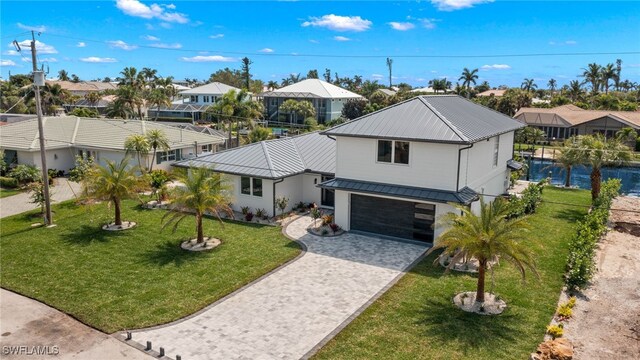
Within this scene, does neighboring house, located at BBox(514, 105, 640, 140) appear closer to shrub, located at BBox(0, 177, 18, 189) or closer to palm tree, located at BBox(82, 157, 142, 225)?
palm tree, located at BBox(82, 157, 142, 225)

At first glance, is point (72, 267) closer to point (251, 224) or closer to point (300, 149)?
point (251, 224)

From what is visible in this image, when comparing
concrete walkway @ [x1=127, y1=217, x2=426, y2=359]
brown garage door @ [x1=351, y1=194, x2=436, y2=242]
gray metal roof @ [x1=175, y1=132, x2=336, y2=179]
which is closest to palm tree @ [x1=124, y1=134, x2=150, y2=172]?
gray metal roof @ [x1=175, y1=132, x2=336, y2=179]

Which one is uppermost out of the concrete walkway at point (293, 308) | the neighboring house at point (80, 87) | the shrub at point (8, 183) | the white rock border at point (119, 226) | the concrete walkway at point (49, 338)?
the neighboring house at point (80, 87)

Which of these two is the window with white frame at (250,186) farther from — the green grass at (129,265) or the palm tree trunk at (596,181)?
the palm tree trunk at (596,181)

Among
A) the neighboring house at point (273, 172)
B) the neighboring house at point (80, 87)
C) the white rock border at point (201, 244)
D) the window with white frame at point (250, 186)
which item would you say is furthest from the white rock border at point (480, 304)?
the neighboring house at point (80, 87)

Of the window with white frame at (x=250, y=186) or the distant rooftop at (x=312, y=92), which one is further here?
the distant rooftop at (x=312, y=92)

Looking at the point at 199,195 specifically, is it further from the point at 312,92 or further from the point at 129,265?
the point at 312,92

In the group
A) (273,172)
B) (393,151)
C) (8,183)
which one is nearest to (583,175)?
(393,151)

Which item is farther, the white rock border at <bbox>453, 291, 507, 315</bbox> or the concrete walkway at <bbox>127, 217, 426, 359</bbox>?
the white rock border at <bbox>453, 291, 507, 315</bbox>
